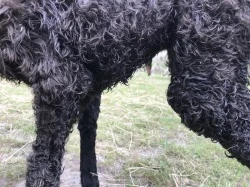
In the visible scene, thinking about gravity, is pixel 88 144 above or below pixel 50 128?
below

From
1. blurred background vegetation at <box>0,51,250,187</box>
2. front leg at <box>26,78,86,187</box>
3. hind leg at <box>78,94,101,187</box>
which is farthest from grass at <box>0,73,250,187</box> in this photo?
front leg at <box>26,78,86,187</box>

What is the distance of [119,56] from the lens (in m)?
2.34

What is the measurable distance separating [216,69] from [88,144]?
3.78 feet

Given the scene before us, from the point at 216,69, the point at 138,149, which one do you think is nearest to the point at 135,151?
the point at 138,149

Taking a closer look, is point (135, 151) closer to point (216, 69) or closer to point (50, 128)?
point (216, 69)

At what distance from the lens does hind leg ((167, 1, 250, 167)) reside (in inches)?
93.0

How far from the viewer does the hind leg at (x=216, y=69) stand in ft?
7.75

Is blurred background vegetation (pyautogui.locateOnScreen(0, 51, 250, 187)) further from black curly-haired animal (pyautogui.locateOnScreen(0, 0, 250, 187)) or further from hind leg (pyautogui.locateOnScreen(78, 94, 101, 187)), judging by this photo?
black curly-haired animal (pyautogui.locateOnScreen(0, 0, 250, 187))

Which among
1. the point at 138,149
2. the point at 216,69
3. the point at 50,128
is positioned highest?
the point at 216,69

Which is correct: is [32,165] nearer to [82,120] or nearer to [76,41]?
[76,41]

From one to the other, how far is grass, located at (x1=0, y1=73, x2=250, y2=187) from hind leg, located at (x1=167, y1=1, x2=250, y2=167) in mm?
950

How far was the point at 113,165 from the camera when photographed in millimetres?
3562

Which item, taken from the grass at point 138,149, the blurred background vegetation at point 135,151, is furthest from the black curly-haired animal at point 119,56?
the grass at point 138,149

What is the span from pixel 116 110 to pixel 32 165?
8.75 feet
